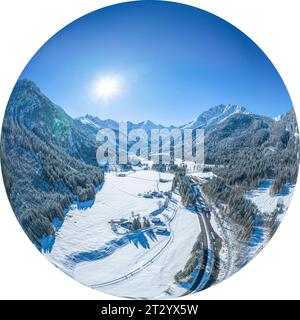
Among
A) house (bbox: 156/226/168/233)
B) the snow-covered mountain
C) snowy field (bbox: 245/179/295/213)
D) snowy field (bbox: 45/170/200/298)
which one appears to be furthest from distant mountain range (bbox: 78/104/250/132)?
house (bbox: 156/226/168/233)

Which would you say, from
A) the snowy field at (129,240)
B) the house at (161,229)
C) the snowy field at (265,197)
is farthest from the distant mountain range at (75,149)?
the house at (161,229)

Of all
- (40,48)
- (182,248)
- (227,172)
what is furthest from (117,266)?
(40,48)

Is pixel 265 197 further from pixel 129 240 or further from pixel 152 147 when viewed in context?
pixel 129 240

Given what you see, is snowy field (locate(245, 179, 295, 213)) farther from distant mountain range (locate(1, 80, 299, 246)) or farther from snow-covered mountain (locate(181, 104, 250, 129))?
snow-covered mountain (locate(181, 104, 250, 129))

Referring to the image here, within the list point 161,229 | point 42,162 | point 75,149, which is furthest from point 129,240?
point 42,162

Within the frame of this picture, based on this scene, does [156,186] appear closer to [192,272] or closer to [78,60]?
[192,272]
